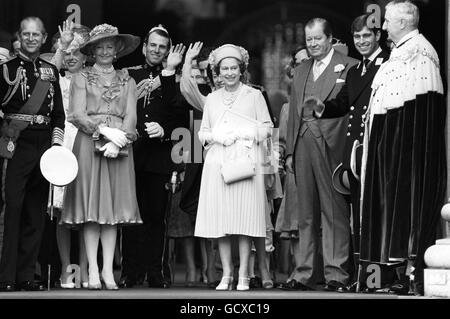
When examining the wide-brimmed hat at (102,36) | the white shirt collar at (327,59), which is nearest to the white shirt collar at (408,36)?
the white shirt collar at (327,59)

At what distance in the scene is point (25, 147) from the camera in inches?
515

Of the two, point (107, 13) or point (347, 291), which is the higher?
point (107, 13)

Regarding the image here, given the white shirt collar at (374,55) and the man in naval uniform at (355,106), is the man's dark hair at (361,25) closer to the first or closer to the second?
the man in naval uniform at (355,106)

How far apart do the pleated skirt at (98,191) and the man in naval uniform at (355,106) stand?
169 centimetres

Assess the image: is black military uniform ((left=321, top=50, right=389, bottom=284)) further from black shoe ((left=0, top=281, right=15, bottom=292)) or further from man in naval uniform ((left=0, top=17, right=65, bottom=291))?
black shoe ((left=0, top=281, right=15, bottom=292))

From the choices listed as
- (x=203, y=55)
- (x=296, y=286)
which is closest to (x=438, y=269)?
(x=296, y=286)

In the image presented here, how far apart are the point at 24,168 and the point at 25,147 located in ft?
0.61

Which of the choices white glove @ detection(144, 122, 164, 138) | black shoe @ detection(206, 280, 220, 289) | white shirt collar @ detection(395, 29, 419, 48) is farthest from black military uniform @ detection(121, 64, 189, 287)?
white shirt collar @ detection(395, 29, 419, 48)

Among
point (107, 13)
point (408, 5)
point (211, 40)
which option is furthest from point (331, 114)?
point (211, 40)

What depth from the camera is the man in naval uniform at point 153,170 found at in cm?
1393

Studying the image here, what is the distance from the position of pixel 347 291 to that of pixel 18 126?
3.03m
